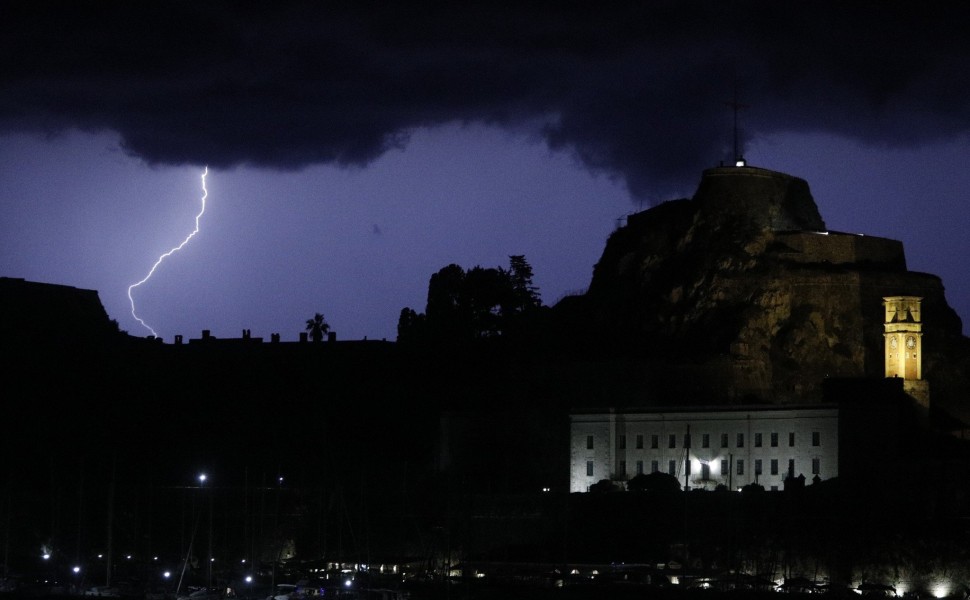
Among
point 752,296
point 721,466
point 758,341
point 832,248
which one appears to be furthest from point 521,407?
point 832,248

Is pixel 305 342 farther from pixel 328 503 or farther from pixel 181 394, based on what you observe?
pixel 328 503

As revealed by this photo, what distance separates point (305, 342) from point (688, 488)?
3801 centimetres

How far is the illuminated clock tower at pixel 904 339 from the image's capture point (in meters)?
106

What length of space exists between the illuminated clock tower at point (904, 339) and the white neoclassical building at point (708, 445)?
29.8 feet

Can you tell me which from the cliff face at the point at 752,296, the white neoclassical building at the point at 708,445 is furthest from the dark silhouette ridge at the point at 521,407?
the white neoclassical building at the point at 708,445

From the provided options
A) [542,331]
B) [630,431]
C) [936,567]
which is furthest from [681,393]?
[936,567]

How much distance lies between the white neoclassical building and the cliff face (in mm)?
5276

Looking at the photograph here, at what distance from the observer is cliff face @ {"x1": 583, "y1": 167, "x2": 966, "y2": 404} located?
110562 millimetres

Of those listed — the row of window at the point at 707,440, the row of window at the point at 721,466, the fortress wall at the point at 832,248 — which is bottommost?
the row of window at the point at 721,466

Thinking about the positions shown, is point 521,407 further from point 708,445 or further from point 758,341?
point 758,341

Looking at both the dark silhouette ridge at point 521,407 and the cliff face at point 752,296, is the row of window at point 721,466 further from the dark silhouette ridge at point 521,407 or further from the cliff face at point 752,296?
the cliff face at point 752,296

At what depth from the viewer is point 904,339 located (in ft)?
349

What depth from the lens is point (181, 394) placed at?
12719 cm

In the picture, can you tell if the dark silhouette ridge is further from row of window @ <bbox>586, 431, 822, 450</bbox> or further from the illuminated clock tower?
the illuminated clock tower
